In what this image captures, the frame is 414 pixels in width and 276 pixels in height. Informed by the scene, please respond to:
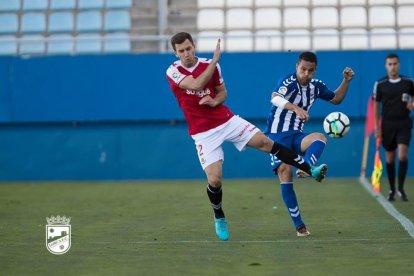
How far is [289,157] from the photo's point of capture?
888 centimetres

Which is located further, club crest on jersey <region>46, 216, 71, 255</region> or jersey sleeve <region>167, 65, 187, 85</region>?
jersey sleeve <region>167, 65, 187, 85</region>

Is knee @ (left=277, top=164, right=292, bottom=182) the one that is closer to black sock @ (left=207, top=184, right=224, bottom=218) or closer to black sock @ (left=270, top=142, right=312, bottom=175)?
black sock @ (left=270, top=142, right=312, bottom=175)

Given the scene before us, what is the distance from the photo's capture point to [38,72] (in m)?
18.2

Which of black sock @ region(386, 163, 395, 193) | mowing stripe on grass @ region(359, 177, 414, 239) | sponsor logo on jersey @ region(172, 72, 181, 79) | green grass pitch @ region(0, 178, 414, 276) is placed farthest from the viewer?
black sock @ region(386, 163, 395, 193)

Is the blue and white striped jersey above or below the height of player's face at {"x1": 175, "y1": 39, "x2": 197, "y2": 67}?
below

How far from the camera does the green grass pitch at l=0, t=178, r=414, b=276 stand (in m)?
7.12

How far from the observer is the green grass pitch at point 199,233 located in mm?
7117

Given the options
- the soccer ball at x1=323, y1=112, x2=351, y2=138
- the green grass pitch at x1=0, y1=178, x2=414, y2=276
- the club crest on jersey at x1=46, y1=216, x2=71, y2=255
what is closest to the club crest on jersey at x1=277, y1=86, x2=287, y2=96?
the soccer ball at x1=323, y1=112, x2=351, y2=138

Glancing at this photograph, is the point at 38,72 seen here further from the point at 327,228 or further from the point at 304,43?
the point at 327,228

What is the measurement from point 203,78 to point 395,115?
5421 mm

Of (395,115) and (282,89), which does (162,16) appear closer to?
(395,115)

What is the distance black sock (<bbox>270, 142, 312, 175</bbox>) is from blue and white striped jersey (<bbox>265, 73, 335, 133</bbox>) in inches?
22.9

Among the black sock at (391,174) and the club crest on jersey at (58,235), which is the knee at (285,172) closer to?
the club crest on jersey at (58,235)

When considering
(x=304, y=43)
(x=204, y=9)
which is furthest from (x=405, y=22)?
(x=204, y=9)
